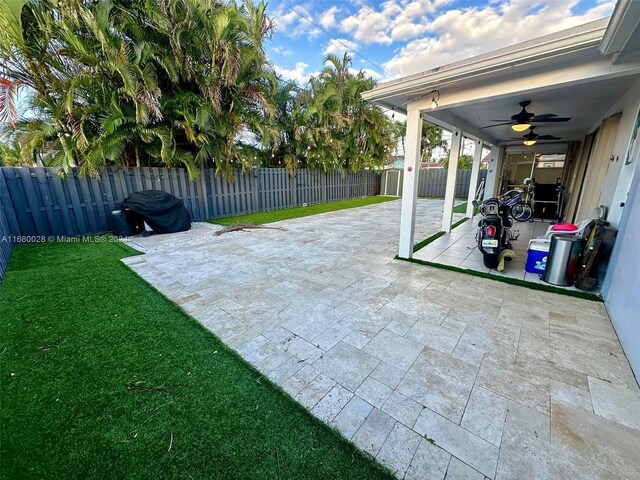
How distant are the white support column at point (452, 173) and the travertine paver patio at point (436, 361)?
8.58ft

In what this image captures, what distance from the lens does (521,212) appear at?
289 inches

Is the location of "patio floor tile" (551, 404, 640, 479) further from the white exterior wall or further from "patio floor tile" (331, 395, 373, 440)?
the white exterior wall

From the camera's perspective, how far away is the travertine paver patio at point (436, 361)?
135 cm

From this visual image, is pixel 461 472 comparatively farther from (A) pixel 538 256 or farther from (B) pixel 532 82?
(B) pixel 532 82

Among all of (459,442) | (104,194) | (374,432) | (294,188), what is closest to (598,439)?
(459,442)

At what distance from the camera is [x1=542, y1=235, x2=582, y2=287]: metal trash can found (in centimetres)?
313

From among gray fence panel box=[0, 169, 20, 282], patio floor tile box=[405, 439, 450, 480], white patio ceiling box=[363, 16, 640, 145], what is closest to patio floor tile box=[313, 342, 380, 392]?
patio floor tile box=[405, 439, 450, 480]

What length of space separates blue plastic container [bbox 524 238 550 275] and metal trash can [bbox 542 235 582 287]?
0.48 ft

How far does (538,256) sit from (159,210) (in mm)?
6879

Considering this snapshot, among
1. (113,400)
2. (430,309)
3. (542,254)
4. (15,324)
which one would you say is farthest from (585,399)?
(15,324)

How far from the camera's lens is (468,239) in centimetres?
543

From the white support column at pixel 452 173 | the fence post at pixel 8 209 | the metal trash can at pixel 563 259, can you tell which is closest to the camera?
the metal trash can at pixel 563 259

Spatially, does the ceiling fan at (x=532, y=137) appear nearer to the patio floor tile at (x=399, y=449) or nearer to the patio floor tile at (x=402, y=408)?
the patio floor tile at (x=402, y=408)

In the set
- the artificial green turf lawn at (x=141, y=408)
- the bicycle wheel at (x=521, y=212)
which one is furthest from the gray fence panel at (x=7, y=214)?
the bicycle wheel at (x=521, y=212)
